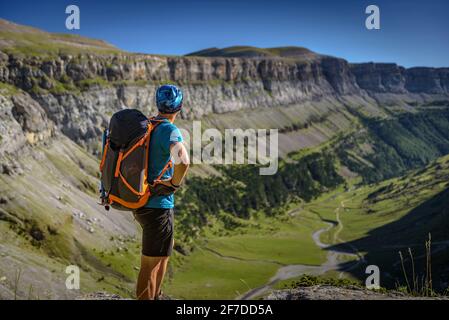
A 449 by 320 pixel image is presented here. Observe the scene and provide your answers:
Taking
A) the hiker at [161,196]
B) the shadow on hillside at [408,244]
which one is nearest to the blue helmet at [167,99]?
the hiker at [161,196]

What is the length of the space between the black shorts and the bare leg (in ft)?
0.59

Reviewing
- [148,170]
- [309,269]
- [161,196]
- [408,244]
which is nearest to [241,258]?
[309,269]

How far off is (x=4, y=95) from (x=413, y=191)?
466 ft

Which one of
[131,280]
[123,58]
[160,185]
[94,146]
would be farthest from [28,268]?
[123,58]

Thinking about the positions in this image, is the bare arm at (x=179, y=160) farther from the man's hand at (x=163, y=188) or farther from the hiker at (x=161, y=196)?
the man's hand at (x=163, y=188)

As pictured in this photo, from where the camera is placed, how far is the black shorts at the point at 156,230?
1089cm

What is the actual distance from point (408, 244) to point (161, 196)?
107 metres

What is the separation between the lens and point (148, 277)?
11367 mm

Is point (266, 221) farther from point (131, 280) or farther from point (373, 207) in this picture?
point (131, 280)

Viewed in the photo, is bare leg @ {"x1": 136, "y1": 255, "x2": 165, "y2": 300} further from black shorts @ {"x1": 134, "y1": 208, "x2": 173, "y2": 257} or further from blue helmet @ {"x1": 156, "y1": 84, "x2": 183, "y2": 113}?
blue helmet @ {"x1": 156, "y1": 84, "x2": 183, "y2": 113}

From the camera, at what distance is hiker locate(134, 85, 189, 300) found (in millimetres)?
10516

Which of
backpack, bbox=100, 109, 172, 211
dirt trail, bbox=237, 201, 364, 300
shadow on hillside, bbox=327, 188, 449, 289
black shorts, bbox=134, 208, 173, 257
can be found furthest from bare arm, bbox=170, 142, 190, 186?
dirt trail, bbox=237, 201, 364, 300

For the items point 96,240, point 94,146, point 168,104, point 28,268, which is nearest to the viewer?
point 168,104

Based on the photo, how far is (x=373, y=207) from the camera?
Result: 180m
